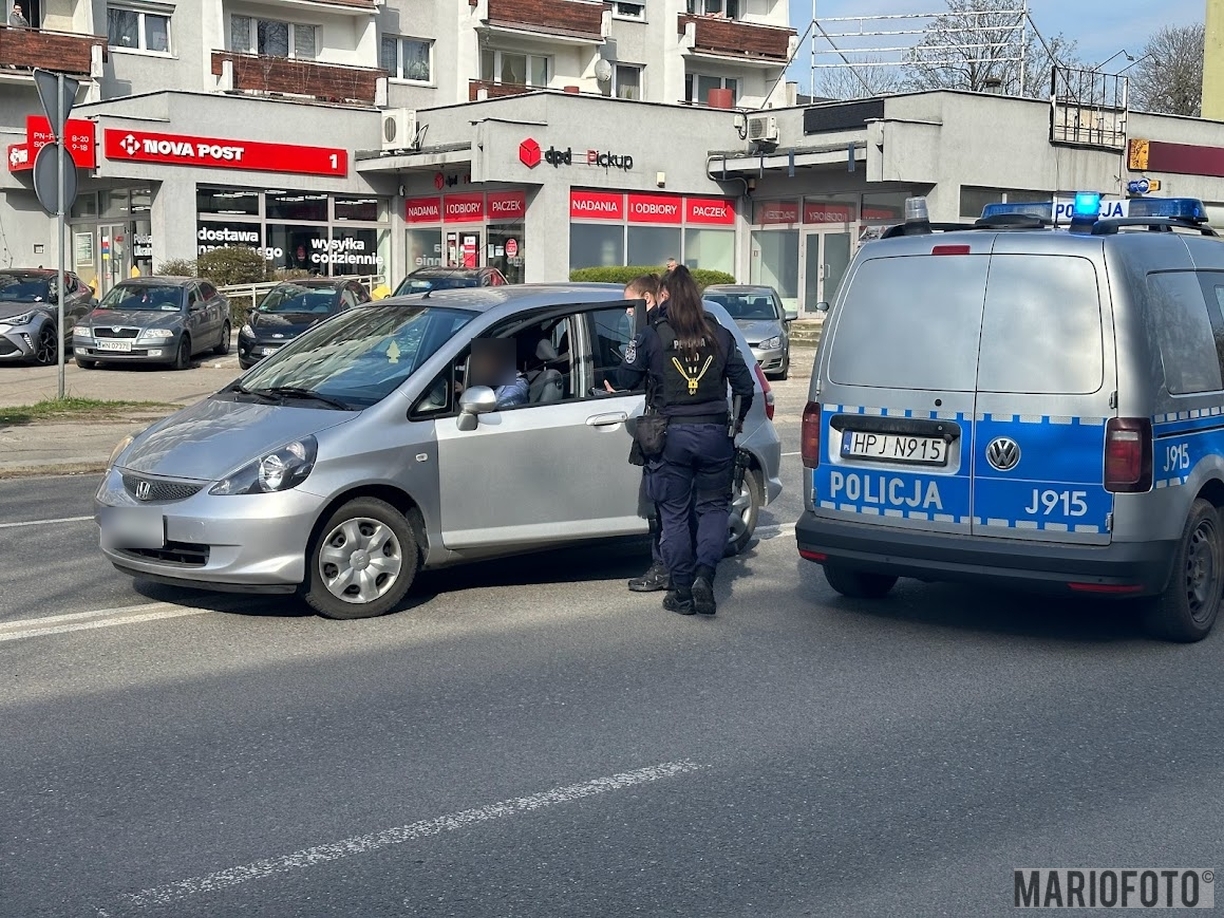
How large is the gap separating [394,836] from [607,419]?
13.8 ft

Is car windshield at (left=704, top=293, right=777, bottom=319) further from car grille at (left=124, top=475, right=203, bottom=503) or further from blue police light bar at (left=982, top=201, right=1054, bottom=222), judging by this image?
car grille at (left=124, top=475, right=203, bottom=503)

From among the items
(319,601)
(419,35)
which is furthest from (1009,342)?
(419,35)

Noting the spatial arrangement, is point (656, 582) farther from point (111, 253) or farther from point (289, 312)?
point (111, 253)

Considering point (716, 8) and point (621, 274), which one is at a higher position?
point (716, 8)

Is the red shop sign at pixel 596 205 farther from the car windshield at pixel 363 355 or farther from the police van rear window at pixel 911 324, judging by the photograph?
the police van rear window at pixel 911 324

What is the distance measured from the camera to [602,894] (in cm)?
439

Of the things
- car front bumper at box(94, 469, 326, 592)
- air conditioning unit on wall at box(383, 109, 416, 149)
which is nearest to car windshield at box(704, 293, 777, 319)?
air conditioning unit on wall at box(383, 109, 416, 149)

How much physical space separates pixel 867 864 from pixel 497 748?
1647mm

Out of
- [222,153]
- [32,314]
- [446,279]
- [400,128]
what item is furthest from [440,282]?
[400,128]

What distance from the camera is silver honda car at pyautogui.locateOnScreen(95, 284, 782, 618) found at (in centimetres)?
757

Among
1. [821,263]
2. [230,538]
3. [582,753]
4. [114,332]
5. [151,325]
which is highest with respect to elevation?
[821,263]

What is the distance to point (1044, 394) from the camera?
7266 millimetres

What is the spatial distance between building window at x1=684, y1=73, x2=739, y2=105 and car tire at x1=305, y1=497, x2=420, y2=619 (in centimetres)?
4429

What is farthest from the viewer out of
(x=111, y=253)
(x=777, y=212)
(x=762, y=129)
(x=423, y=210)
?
(x=423, y=210)
